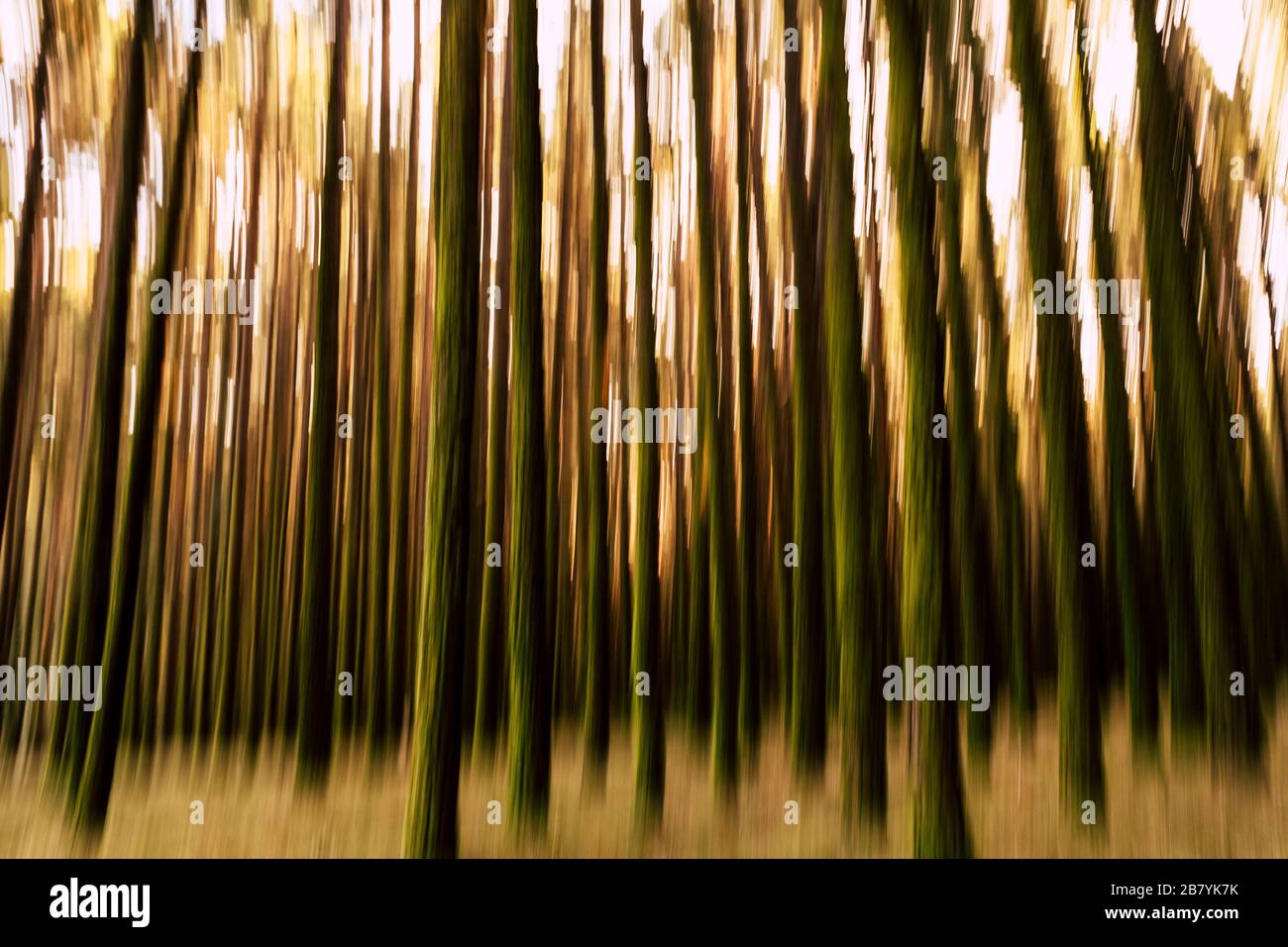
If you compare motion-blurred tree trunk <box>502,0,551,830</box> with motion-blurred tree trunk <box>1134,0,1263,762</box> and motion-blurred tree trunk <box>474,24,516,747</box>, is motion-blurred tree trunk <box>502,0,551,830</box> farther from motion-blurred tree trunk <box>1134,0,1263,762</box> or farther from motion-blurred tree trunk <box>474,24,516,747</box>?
motion-blurred tree trunk <box>1134,0,1263,762</box>

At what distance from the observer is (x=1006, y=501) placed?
4.00 ft

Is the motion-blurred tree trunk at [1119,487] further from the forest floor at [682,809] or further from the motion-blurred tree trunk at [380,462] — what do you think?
the motion-blurred tree trunk at [380,462]

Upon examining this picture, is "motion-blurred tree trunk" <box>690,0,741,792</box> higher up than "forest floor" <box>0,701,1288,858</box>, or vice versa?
"motion-blurred tree trunk" <box>690,0,741,792</box>

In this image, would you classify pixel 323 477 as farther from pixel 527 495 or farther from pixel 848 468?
pixel 848 468

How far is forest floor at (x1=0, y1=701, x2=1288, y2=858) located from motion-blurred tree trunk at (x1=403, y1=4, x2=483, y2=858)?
6 cm

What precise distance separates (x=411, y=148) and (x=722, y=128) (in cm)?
60

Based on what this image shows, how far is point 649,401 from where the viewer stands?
1.26m

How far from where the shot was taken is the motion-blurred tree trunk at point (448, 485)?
1.12 metres

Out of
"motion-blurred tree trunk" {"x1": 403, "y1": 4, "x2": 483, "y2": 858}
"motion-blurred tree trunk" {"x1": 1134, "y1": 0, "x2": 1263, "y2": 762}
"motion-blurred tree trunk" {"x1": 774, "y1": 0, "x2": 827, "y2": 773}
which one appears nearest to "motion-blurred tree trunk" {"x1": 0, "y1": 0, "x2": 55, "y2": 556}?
"motion-blurred tree trunk" {"x1": 403, "y1": 4, "x2": 483, "y2": 858}

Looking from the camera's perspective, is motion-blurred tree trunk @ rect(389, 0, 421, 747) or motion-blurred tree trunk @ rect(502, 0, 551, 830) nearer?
motion-blurred tree trunk @ rect(502, 0, 551, 830)

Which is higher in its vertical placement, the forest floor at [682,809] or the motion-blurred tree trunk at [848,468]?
the motion-blurred tree trunk at [848,468]

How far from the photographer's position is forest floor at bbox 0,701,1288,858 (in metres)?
1.14

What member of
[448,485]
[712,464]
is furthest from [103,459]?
[712,464]

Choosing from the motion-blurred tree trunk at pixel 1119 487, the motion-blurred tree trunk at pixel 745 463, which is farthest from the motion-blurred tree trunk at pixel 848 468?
the motion-blurred tree trunk at pixel 1119 487
